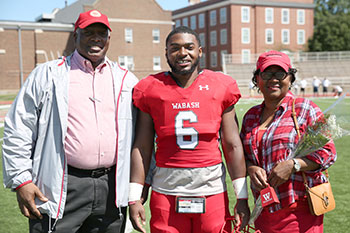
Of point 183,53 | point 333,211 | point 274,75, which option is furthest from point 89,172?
point 333,211

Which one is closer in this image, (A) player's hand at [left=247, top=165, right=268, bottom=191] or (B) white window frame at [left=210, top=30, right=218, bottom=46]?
(A) player's hand at [left=247, top=165, right=268, bottom=191]

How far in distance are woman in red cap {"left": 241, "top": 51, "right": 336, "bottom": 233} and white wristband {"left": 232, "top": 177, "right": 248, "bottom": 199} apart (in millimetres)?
60

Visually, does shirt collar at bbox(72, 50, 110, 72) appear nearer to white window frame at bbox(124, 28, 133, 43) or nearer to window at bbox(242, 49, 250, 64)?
white window frame at bbox(124, 28, 133, 43)

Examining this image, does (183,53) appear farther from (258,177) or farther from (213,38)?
(213,38)

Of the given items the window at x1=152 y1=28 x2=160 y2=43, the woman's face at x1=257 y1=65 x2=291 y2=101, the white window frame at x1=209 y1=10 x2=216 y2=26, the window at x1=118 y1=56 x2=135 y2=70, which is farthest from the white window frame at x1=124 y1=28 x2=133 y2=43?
the woman's face at x1=257 y1=65 x2=291 y2=101

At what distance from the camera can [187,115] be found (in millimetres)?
2602

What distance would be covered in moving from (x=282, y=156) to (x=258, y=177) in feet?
0.67

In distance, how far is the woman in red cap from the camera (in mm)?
2574

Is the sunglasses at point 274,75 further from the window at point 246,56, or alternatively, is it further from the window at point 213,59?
the window at point 213,59

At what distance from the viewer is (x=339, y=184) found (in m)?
6.12

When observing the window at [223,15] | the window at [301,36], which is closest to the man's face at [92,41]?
the window at [223,15]

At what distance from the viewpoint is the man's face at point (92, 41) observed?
2760 millimetres

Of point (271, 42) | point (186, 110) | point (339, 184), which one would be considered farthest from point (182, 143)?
point (271, 42)

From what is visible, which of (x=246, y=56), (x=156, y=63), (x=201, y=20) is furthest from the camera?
(x=201, y=20)
